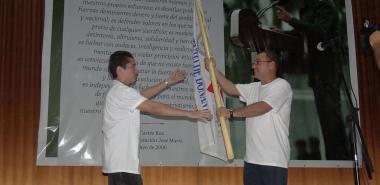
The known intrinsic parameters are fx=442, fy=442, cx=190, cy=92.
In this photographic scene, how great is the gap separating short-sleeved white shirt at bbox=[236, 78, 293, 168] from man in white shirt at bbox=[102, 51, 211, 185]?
0.48 meters

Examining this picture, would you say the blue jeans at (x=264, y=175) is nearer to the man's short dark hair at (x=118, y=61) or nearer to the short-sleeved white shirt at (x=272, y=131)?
the short-sleeved white shirt at (x=272, y=131)

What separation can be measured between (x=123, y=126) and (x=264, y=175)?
3.29 ft

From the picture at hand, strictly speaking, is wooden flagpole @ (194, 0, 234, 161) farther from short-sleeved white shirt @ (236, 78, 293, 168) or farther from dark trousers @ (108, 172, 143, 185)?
dark trousers @ (108, 172, 143, 185)

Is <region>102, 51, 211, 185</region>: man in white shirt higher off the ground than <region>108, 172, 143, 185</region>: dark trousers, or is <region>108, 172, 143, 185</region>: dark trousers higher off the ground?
<region>102, 51, 211, 185</region>: man in white shirt

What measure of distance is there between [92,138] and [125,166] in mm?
1061

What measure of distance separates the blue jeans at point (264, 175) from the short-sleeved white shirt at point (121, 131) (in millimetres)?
808

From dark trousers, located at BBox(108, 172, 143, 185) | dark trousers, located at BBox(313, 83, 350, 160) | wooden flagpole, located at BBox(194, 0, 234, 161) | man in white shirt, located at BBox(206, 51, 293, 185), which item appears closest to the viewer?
dark trousers, located at BBox(108, 172, 143, 185)

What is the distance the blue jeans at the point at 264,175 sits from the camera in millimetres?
2943

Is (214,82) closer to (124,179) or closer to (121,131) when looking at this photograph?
(121,131)

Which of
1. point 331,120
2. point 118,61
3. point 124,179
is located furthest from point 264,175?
point 331,120

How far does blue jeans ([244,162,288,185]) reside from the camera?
2943 mm

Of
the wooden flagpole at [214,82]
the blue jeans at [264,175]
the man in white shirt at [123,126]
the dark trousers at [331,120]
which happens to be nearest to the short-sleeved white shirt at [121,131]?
the man in white shirt at [123,126]

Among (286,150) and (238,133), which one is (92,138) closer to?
(238,133)

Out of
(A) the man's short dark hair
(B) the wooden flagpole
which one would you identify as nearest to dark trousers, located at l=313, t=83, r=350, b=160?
(B) the wooden flagpole
